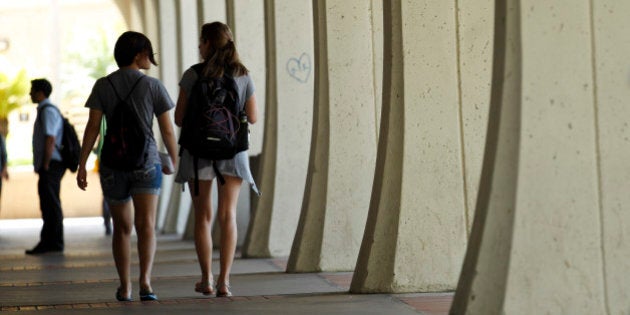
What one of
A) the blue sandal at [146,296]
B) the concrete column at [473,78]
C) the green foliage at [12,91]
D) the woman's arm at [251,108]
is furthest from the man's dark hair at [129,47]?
the green foliage at [12,91]

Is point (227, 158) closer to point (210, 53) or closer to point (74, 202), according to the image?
point (210, 53)

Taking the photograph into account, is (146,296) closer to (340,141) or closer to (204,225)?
(204,225)

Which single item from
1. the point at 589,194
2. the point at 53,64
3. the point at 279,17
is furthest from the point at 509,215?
the point at 53,64

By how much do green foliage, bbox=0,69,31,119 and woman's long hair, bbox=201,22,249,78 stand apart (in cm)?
3620

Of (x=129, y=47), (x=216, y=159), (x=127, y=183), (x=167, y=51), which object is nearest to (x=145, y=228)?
(x=127, y=183)

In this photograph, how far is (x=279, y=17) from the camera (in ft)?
41.1

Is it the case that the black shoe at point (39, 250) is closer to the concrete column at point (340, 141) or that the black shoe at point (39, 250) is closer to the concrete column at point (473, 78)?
the concrete column at point (340, 141)

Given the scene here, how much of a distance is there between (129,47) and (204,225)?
116 centimetres

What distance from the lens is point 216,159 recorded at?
323 inches

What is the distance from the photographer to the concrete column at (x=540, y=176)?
20.8ft

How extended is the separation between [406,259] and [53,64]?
37.3 m

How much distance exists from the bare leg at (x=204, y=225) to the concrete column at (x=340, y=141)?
7.21 feet

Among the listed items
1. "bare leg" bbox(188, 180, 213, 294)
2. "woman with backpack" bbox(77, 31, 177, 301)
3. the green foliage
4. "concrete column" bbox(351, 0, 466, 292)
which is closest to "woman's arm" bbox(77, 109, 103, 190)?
"woman with backpack" bbox(77, 31, 177, 301)

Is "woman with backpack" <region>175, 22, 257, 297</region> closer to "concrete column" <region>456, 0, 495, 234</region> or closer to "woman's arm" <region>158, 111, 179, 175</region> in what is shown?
"woman's arm" <region>158, 111, 179, 175</region>
